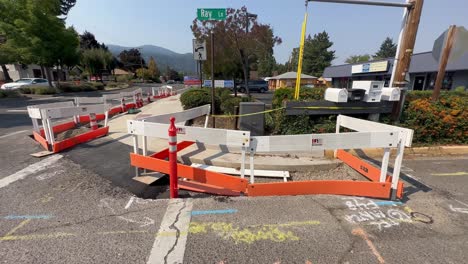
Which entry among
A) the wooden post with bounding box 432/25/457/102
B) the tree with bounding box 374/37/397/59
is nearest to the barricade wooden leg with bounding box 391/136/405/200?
the wooden post with bounding box 432/25/457/102

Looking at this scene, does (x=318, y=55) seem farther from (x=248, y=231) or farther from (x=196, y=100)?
(x=248, y=231)

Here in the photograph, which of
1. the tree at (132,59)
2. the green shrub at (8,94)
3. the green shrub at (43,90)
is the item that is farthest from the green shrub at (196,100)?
the tree at (132,59)

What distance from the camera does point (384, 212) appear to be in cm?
328

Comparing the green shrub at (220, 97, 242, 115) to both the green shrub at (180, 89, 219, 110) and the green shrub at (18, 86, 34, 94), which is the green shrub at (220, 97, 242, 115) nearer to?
the green shrub at (180, 89, 219, 110)

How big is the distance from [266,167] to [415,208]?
2.46 metres

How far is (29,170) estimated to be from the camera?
455 centimetres

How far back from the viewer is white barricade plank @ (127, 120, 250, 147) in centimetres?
340

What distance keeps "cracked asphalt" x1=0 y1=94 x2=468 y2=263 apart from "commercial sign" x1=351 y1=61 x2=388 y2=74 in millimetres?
21230

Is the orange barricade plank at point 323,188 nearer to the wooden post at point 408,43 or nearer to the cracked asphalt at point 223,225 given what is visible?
the cracked asphalt at point 223,225

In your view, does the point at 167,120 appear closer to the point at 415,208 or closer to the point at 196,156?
the point at 196,156

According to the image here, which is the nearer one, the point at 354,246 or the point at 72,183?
the point at 354,246

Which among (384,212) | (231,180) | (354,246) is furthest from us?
(231,180)

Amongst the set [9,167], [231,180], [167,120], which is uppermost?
[167,120]

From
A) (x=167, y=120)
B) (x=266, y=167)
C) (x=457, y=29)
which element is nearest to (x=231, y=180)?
(x=266, y=167)
